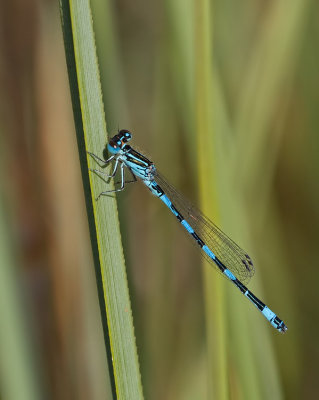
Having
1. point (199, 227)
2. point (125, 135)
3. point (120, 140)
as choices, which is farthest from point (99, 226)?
point (199, 227)

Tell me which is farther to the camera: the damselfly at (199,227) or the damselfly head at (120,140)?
the damselfly at (199,227)

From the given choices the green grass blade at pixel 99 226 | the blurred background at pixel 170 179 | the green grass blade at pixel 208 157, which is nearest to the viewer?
the green grass blade at pixel 99 226

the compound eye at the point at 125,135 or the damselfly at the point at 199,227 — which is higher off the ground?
the compound eye at the point at 125,135

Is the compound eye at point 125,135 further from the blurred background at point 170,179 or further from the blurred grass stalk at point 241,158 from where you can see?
the blurred grass stalk at point 241,158

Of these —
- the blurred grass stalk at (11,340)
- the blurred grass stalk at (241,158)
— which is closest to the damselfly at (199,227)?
the blurred grass stalk at (241,158)

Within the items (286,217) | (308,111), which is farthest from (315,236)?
(308,111)

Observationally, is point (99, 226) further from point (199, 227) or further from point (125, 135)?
point (199, 227)

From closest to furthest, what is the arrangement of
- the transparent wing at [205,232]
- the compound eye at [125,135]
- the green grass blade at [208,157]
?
the green grass blade at [208,157], the compound eye at [125,135], the transparent wing at [205,232]

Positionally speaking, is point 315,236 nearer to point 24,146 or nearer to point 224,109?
point 224,109
